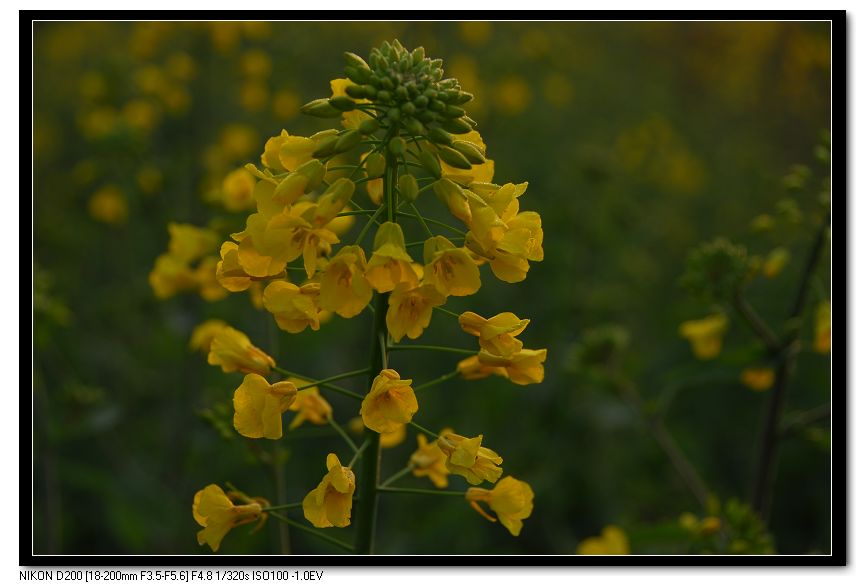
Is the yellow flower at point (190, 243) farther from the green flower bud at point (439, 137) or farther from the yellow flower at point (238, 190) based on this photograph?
the green flower bud at point (439, 137)

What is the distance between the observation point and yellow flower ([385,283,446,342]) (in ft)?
6.73

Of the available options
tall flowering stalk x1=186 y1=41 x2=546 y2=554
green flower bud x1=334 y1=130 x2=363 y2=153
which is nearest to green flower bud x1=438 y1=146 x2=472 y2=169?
tall flowering stalk x1=186 y1=41 x2=546 y2=554

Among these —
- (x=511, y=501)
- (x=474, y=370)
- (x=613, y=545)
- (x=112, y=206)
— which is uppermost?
(x=112, y=206)

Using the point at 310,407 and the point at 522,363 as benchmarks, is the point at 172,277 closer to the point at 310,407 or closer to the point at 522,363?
the point at 310,407

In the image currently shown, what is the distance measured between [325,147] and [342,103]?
0.12 meters

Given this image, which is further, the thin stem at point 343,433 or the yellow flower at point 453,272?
the thin stem at point 343,433

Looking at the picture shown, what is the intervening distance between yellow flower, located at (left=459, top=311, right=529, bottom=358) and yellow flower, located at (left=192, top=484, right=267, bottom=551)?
822mm

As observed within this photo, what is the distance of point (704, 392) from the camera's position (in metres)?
6.41

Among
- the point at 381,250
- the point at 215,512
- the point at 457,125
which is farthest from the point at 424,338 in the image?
the point at 381,250

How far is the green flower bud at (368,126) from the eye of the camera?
2.12 meters

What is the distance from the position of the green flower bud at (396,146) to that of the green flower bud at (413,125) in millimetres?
41

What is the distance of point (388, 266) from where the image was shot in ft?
6.73

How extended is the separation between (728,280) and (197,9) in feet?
8.38

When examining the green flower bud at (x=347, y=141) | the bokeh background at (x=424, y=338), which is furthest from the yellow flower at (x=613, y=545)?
the green flower bud at (x=347, y=141)
